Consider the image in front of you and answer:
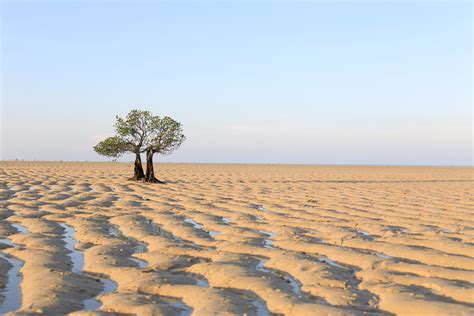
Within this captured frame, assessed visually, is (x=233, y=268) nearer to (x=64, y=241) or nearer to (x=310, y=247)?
(x=310, y=247)

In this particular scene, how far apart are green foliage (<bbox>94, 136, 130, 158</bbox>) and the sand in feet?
37.5

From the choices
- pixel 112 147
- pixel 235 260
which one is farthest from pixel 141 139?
pixel 235 260

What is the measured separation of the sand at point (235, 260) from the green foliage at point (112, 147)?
1142 centimetres

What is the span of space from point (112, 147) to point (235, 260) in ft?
61.6

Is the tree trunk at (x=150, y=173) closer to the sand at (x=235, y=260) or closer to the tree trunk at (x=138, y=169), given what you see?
the tree trunk at (x=138, y=169)

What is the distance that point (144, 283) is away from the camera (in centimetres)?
585

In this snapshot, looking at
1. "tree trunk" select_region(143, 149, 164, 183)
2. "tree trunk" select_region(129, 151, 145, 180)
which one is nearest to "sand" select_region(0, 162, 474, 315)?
"tree trunk" select_region(143, 149, 164, 183)

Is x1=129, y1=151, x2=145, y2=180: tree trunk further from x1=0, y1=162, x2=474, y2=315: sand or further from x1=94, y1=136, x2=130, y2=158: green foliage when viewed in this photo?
x1=0, y1=162, x2=474, y2=315: sand

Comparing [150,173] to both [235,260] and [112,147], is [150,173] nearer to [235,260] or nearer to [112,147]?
[112,147]

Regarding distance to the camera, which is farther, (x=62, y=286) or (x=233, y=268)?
(x=233, y=268)

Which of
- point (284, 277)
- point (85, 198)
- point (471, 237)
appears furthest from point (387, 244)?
point (85, 198)

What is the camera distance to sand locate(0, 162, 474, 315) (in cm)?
518

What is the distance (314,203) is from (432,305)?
1005 cm

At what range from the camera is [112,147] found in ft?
81.7
